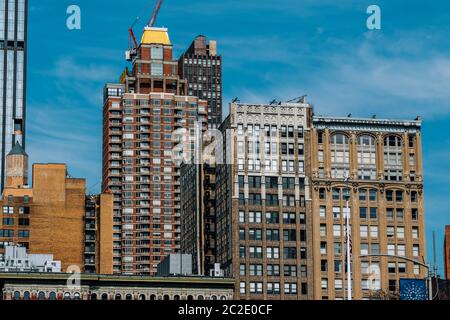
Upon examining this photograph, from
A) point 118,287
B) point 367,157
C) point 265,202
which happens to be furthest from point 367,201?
point 118,287

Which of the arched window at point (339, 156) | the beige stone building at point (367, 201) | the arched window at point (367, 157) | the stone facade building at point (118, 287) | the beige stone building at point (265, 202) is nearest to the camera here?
the stone facade building at point (118, 287)

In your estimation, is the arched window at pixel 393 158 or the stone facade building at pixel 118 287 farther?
the arched window at pixel 393 158

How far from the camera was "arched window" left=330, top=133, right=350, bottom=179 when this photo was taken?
18762 cm

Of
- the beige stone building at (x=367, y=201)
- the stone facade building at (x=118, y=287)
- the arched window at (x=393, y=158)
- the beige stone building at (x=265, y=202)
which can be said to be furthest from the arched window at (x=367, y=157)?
the stone facade building at (x=118, y=287)

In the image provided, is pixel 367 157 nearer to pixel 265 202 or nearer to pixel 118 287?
pixel 265 202

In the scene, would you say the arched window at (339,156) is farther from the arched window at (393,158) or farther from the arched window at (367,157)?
the arched window at (393,158)

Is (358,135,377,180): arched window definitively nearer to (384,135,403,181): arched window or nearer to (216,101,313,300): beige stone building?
(384,135,403,181): arched window

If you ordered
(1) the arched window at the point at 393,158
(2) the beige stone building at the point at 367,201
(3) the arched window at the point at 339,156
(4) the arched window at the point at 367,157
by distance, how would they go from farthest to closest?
(1) the arched window at the point at 393,158, (4) the arched window at the point at 367,157, (3) the arched window at the point at 339,156, (2) the beige stone building at the point at 367,201

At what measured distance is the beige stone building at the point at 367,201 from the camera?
591 feet

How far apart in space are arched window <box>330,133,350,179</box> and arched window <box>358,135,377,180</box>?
227 cm

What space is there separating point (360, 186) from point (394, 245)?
468 inches

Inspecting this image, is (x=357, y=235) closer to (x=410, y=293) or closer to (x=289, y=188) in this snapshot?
(x=289, y=188)

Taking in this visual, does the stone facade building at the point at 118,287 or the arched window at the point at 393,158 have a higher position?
the arched window at the point at 393,158

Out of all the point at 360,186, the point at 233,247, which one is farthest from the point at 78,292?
the point at 360,186
